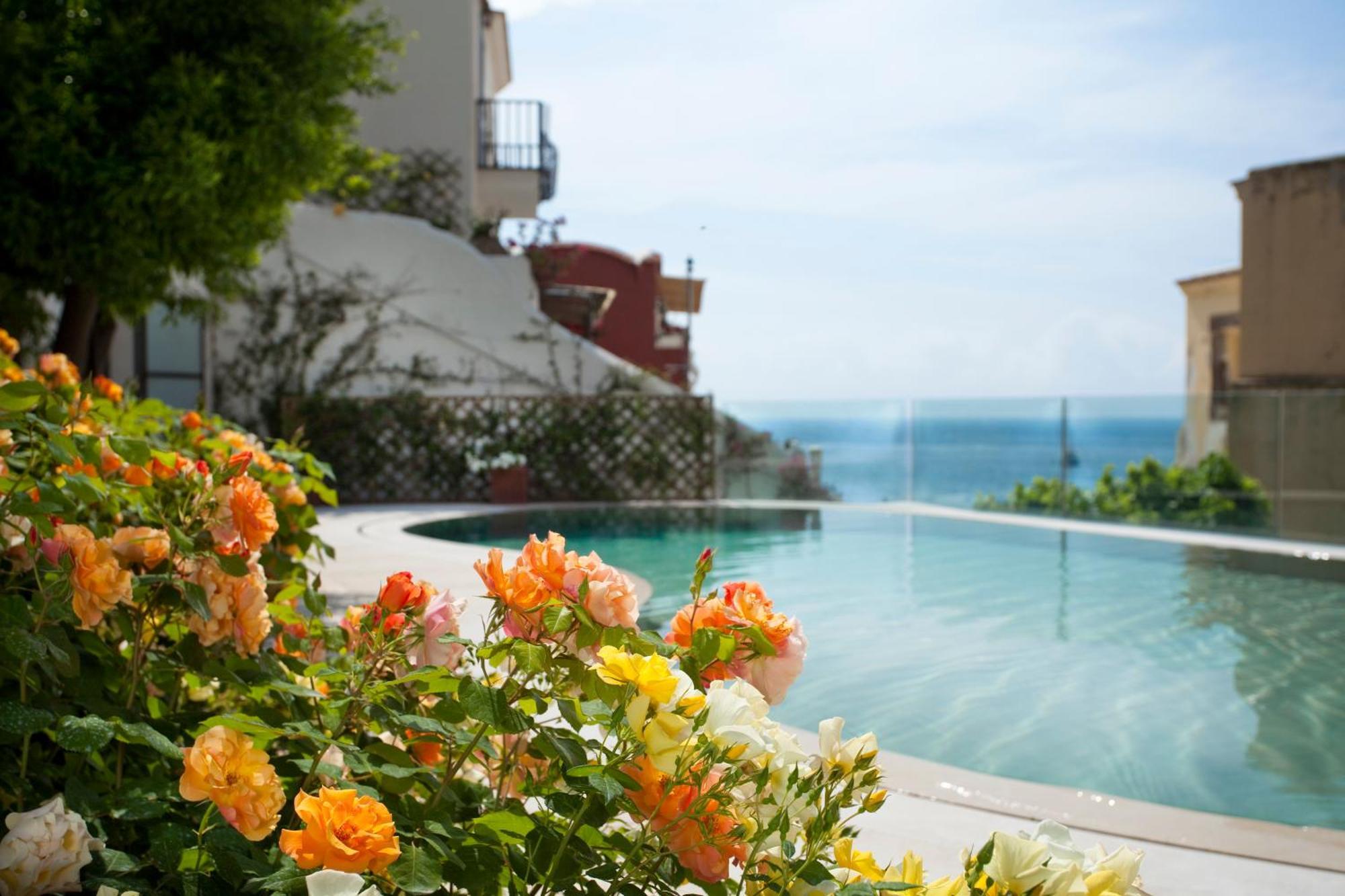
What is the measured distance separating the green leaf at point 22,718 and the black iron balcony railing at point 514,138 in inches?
567

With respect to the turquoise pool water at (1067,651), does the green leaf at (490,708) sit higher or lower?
higher

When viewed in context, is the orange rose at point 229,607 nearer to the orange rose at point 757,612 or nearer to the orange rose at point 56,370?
the orange rose at point 757,612

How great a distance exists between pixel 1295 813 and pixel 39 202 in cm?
620

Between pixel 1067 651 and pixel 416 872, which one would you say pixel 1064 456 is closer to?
pixel 1067 651

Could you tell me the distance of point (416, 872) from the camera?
37.2 inches

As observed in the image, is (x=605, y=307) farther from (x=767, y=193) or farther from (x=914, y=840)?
(x=914, y=840)

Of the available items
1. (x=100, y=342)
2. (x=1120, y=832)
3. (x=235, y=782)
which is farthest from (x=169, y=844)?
(x=100, y=342)

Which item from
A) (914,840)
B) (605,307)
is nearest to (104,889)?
(914,840)

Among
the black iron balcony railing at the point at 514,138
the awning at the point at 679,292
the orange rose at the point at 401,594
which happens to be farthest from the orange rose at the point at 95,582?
the awning at the point at 679,292

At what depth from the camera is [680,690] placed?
34.8 inches

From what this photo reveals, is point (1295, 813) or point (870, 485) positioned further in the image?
point (870, 485)

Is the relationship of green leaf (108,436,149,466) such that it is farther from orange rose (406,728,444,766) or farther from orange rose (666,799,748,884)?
orange rose (666,799,748,884)

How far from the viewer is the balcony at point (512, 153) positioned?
1492 centimetres

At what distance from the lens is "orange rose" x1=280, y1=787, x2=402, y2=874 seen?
0.86 m
